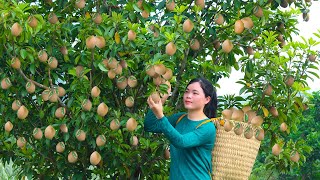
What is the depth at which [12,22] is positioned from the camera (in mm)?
3779

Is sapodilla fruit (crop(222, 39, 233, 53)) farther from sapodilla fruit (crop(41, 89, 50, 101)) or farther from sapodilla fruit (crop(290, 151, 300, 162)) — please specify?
sapodilla fruit (crop(41, 89, 50, 101))

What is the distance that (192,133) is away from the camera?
355cm

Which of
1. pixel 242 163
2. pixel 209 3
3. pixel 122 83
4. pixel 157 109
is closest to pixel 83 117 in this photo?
pixel 122 83

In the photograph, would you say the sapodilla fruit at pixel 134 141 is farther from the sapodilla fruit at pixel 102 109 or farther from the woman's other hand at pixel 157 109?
the woman's other hand at pixel 157 109

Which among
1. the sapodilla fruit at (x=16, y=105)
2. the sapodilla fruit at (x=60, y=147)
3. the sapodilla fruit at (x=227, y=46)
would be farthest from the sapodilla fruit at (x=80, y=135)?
the sapodilla fruit at (x=227, y=46)

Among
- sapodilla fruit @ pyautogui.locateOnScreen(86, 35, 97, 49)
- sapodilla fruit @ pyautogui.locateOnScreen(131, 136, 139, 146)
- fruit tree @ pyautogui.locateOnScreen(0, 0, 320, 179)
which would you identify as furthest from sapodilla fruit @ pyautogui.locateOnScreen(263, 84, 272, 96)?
sapodilla fruit @ pyautogui.locateOnScreen(86, 35, 97, 49)

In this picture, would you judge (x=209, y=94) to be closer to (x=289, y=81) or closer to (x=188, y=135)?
(x=188, y=135)

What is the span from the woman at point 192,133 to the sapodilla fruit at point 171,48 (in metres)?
0.23

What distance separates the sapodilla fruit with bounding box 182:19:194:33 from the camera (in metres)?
3.88

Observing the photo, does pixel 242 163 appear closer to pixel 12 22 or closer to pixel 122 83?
pixel 122 83

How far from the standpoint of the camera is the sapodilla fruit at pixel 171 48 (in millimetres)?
3738

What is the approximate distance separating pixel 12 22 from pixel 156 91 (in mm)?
980

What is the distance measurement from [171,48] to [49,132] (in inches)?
39.6

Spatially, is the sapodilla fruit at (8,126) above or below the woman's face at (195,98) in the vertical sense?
below
